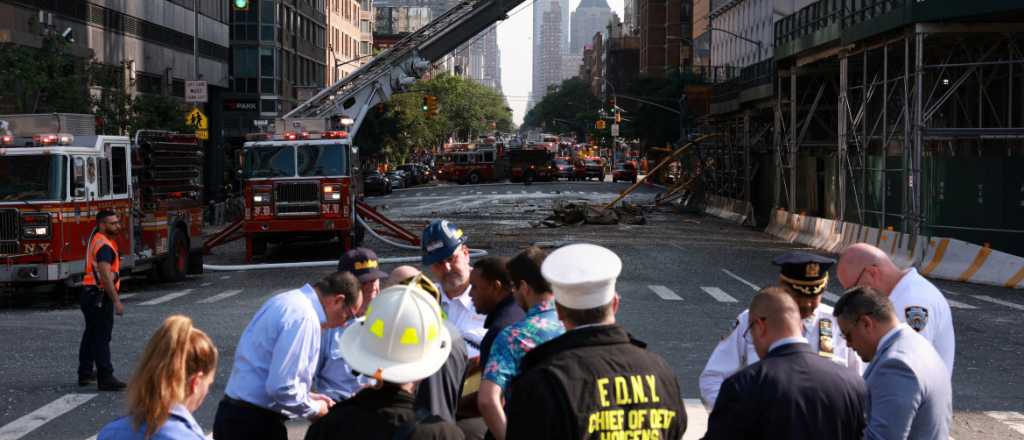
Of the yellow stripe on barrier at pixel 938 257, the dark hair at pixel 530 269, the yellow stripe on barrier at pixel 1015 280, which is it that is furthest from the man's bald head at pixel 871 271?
the yellow stripe on barrier at pixel 938 257

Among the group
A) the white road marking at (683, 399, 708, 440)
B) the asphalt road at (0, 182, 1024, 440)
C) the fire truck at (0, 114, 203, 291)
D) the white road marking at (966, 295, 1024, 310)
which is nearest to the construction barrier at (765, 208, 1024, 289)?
the asphalt road at (0, 182, 1024, 440)

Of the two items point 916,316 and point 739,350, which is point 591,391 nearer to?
point 739,350

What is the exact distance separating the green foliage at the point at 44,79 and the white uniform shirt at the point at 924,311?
1045 inches

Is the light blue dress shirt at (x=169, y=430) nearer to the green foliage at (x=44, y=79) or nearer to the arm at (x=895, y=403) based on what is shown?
the arm at (x=895, y=403)

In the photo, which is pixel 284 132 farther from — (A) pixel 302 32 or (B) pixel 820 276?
(A) pixel 302 32

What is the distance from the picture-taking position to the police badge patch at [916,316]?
6590mm

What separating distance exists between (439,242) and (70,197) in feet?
50.3

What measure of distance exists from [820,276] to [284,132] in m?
23.9

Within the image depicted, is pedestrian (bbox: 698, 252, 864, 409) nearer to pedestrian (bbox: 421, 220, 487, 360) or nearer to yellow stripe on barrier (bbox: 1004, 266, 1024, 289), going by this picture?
pedestrian (bbox: 421, 220, 487, 360)

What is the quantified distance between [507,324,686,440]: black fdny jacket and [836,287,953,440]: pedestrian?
1.27 meters

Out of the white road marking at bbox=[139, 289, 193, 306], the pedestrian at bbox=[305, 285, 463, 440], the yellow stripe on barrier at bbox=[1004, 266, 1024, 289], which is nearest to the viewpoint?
the pedestrian at bbox=[305, 285, 463, 440]

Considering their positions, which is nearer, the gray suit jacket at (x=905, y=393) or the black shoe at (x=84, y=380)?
the gray suit jacket at (x=905, y=393)

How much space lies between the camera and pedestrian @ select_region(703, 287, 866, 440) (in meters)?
4.85

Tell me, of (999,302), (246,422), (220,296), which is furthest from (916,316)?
(220,296)
